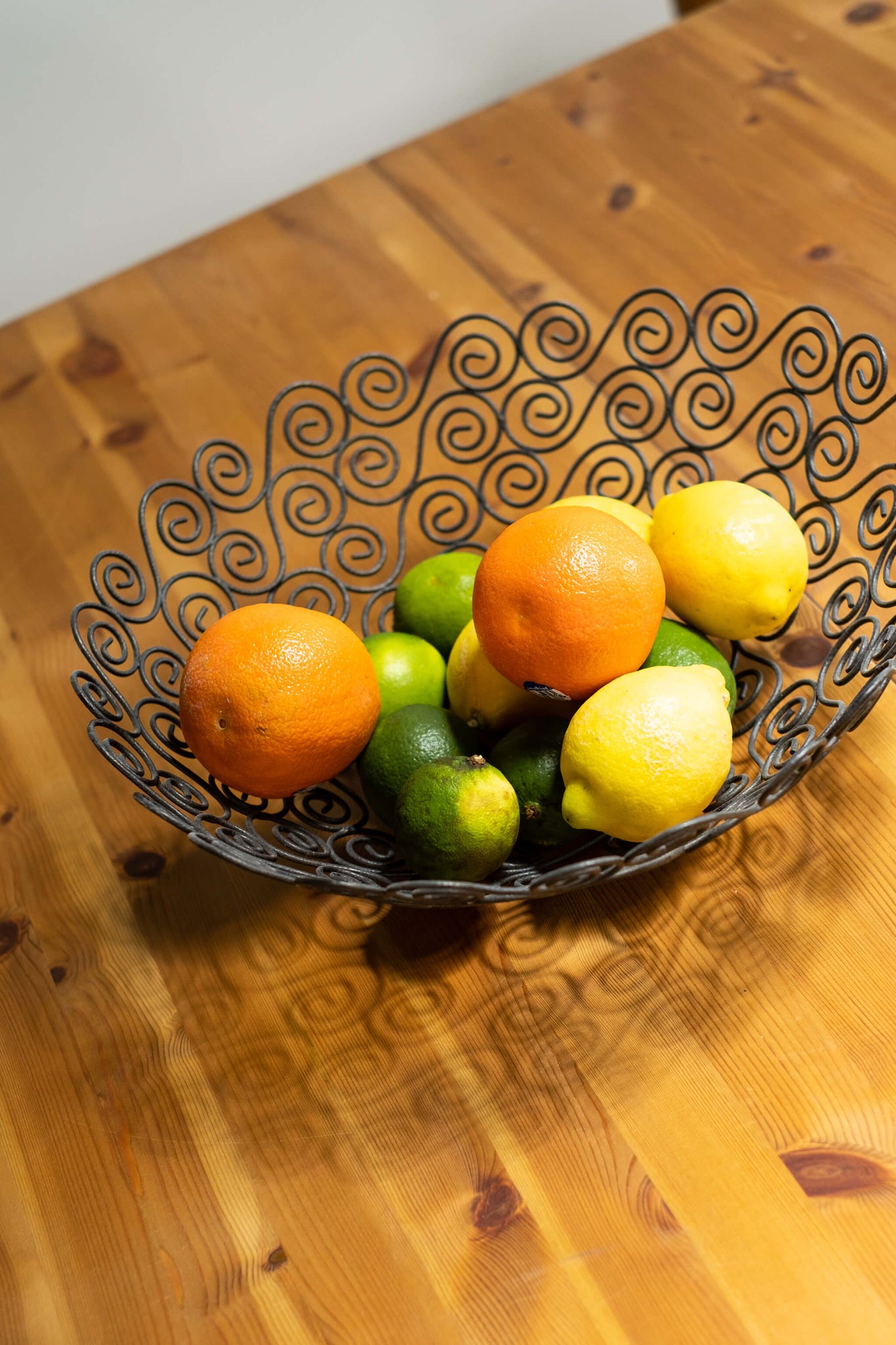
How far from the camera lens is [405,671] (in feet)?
2.56

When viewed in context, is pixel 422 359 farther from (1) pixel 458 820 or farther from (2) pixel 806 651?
(1) pixel 458 820

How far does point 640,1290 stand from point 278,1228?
0.22m

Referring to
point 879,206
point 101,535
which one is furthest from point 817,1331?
point 879,206

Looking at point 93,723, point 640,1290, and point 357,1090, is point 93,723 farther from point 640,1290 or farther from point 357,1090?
point 640,1290

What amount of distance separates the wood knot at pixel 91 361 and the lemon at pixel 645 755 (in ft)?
2.54

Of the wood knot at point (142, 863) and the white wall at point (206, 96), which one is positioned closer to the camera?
the wood knot at point (142, 863)

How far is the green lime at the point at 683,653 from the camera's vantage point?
2.39ft

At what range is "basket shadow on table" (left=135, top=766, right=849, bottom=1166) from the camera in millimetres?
708

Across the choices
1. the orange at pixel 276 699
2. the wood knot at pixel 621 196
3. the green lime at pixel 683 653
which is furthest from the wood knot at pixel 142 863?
the wood knot at pixel 621 196

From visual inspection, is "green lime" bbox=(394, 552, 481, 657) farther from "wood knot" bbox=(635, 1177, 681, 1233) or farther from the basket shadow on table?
"wood knot" bbox=(635, 1177, 681, 1233)

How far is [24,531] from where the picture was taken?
1080mm

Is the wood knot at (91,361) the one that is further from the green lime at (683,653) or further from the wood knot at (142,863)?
the green lime at (683,653)

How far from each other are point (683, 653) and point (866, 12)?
980 millimetres

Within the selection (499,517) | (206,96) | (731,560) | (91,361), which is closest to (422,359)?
(499,517)
